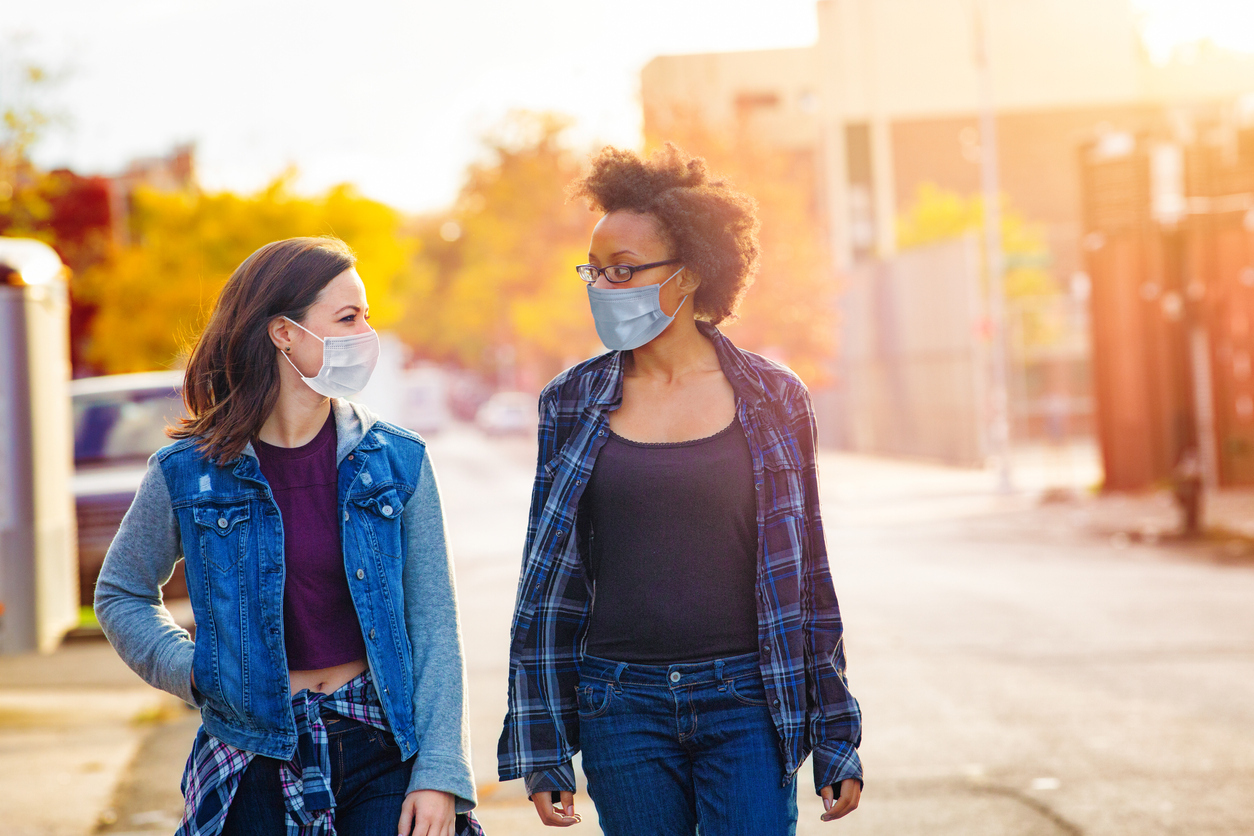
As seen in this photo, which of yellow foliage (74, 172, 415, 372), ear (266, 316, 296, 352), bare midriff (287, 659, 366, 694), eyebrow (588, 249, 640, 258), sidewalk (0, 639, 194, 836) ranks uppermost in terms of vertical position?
yellow foliage (74, 172, 415, 372)

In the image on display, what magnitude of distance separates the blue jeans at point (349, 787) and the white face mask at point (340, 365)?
651mm

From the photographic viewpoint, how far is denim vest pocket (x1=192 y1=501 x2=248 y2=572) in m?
2.76

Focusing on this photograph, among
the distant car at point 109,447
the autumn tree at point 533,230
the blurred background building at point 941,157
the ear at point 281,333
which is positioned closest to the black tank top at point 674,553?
the ear at point 281,333


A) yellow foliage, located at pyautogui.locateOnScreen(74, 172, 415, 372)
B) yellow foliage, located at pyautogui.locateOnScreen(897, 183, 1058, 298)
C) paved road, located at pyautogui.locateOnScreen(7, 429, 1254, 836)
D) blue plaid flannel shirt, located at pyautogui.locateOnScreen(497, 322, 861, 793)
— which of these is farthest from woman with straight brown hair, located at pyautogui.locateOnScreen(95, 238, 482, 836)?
yellow foliage, located at pyautogui.locateOnScreen(897, 183, 1058, 298)

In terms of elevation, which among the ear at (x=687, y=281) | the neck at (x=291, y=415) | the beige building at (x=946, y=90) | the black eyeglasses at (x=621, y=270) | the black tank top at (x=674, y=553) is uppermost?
the beige building at (x=946, y=90)

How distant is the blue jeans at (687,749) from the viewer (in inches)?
119

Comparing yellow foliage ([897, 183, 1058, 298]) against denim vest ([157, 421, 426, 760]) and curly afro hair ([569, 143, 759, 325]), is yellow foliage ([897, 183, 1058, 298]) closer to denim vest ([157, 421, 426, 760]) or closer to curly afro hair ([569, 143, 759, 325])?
curly afro hair ([569, 143, 759, 325])

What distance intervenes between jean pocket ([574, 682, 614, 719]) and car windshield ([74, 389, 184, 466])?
1046cm

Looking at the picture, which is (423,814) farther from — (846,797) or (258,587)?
(846,797)

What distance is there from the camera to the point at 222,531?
9.07 ft

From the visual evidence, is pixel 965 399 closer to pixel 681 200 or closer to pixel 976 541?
pixel 976 541

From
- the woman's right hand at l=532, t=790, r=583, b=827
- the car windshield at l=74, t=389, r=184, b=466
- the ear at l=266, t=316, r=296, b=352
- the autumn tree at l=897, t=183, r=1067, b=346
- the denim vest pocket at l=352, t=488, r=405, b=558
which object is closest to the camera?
the denim vest pocket at l=352, t=488, r=405, b=558

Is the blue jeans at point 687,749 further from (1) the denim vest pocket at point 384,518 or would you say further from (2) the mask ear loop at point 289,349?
(2) the mask ear loop at point 289,349

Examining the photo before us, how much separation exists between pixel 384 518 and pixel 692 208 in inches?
40.4
